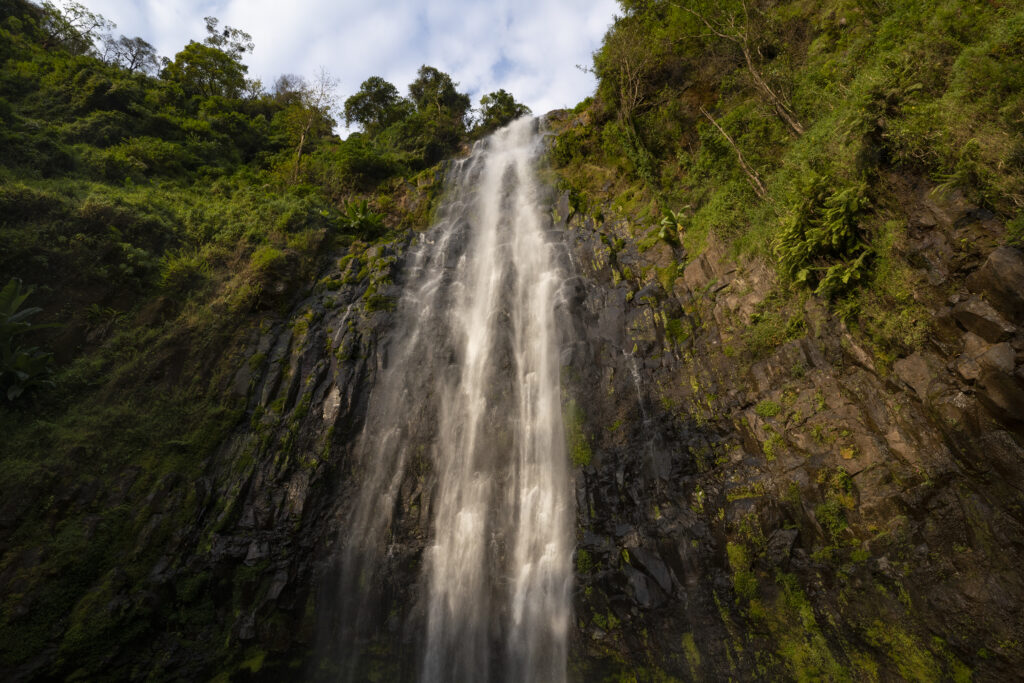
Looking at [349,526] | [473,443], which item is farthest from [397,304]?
[349,526]

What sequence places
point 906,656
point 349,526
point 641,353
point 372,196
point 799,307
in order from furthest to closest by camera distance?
point 372,196 < point 641,353 < point 349,526 < point 799,307 < point 906,656

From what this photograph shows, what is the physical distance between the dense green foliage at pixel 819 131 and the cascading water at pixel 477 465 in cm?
453

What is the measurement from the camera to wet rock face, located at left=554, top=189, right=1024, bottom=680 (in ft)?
17.5

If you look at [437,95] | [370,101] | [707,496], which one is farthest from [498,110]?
[707,496]

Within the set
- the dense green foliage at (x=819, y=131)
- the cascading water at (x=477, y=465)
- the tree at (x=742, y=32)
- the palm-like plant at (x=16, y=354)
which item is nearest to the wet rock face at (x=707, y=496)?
the cascading water at (x=477, y=465)

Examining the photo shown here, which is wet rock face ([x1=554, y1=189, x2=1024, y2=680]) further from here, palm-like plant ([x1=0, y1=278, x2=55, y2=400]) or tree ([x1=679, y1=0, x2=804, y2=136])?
palm-like plant ([x1=0, y1=278, x2=55, y2=400])

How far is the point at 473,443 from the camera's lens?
993 centimetres

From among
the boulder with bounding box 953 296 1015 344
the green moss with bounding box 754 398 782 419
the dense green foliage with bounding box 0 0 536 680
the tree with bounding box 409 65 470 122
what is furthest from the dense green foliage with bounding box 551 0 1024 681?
the tree with bounding box 409 65 470 122

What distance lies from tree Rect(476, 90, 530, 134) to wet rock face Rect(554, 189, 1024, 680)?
18.2 m

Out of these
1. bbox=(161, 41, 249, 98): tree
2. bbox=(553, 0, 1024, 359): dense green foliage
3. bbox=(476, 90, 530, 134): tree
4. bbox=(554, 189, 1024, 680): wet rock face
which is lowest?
bbox=(554, 189, 1024, 680): wet rock face

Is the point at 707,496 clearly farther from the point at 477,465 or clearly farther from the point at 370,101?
the point at 370,101

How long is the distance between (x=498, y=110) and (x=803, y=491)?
940 inches

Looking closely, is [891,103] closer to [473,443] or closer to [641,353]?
[641,353]

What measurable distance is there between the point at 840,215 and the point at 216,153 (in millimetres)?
23133
